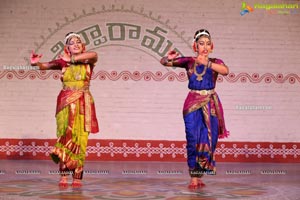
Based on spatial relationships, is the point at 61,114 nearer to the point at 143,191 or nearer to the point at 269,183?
the point at 143,191

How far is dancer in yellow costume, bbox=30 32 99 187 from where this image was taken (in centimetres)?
611

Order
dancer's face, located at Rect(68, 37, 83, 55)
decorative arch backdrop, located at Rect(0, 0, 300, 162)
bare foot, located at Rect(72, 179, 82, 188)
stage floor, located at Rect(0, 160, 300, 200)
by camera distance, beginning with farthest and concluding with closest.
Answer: decorative arch backdrop, located at Rect(0, 0, 300, 162)
dancer's face, located at Rect(68, 37, 83, 55)
bare foot, located at Rect(72, 179, 82, 188)
stage floor, located at Rect(0, 160, 300, 200)

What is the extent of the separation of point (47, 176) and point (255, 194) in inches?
87.0

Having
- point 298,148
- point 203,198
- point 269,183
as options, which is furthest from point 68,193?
point 298,148

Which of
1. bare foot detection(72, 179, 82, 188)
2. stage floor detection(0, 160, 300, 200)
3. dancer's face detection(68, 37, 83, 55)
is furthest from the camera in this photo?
dancer's face detection(68, 37, 83, 55)

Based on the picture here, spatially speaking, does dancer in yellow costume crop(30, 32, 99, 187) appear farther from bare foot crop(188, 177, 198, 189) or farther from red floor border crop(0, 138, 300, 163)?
red floor border crop(0, 138, 300, 163)

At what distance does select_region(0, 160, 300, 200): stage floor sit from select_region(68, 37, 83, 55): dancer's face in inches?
45.9

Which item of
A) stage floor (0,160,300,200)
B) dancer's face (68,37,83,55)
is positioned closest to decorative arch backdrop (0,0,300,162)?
stage floor (0,160,300,200)

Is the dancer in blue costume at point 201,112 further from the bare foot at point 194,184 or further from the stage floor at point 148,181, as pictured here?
the stage floor at point 148,181

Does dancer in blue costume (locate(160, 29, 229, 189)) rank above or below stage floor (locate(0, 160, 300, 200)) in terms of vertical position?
above

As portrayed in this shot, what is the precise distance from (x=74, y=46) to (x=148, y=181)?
1.46 m

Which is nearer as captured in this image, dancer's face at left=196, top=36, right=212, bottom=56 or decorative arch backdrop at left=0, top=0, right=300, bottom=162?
dancer's face at left=196, top=36, right=212, bottom=56

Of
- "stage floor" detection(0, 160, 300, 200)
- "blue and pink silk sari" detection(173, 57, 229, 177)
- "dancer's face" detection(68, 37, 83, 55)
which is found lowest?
"stage floor" detection(0, 160, 300, 200)

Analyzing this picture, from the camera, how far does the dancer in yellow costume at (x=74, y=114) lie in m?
6.11
